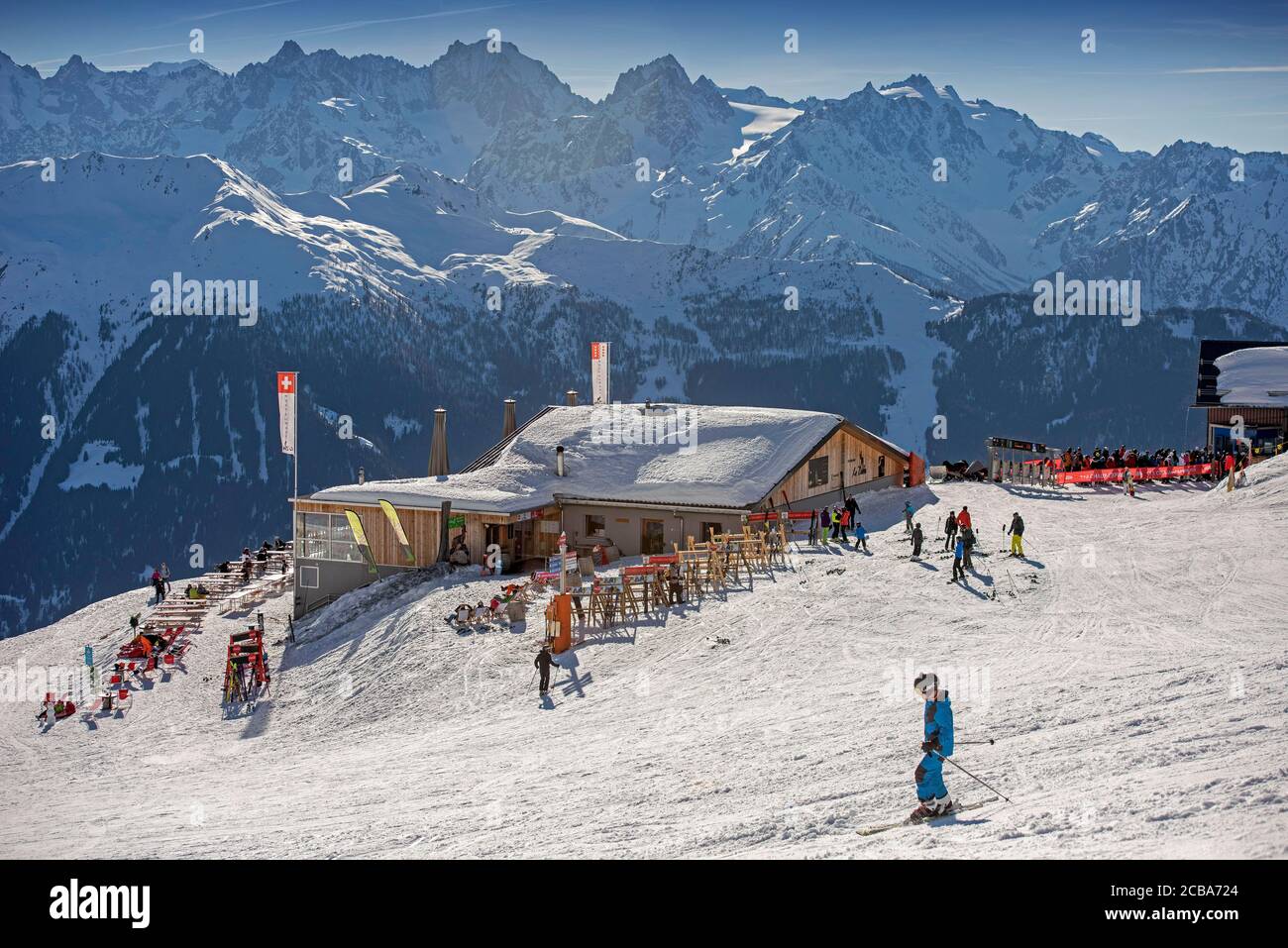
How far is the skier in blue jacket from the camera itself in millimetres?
13492

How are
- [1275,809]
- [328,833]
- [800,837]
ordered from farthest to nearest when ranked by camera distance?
[328,833], [800,837], [1275,809]

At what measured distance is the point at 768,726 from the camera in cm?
2008

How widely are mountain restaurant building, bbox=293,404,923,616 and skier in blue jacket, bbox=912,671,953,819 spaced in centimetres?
2799

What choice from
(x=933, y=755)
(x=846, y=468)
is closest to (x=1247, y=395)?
(x=846, y=468)

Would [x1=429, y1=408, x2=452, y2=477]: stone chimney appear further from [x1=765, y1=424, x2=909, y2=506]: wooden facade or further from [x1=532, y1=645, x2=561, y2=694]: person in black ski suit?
[x1=532, y1=645, x2=561, y2=694]: person in black ski suit

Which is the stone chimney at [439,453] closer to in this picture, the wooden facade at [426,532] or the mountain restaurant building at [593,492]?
the mountain restaurant building at [593,492]

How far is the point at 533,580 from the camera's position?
119 feet

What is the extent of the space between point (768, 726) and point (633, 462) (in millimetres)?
28422

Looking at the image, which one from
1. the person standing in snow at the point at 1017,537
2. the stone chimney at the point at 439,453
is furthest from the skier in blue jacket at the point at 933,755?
the stone chimney at the point at 439,453

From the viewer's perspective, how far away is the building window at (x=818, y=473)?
4772cm
